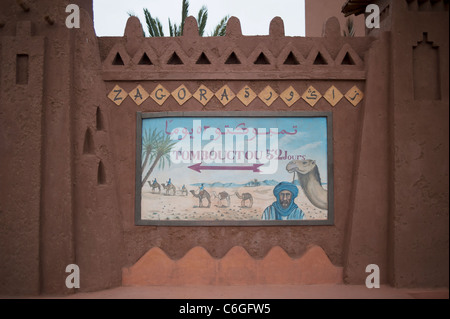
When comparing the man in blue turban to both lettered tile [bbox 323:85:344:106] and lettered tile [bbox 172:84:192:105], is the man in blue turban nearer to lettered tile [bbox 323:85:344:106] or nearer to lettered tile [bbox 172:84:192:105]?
lettered tile [bbox 323:85:344:106]

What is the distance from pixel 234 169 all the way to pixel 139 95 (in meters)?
1.90

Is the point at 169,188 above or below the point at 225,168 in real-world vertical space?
below

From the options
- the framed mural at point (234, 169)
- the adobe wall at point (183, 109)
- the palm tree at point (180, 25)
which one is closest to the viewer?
the adobe wall at point (183, 109)

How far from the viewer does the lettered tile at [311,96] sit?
23.1ft

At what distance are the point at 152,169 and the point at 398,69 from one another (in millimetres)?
4024

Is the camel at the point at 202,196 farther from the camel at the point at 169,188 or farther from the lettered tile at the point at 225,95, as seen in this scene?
the lettered tile at the point at 225,95

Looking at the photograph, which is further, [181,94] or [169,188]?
[181,94]

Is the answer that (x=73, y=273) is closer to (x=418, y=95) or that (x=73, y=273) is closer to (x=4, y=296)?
(x=4, y=296)

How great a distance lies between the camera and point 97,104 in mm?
6812

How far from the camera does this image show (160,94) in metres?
7.05

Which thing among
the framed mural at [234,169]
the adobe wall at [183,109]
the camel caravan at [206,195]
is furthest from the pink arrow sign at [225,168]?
the adobe wall at [183,109]

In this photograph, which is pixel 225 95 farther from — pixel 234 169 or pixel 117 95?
pixel 117 95

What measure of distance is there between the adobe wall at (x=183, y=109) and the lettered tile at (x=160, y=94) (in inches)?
2.2

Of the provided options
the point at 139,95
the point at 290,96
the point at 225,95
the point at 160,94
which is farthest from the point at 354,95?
the point at 139,95
